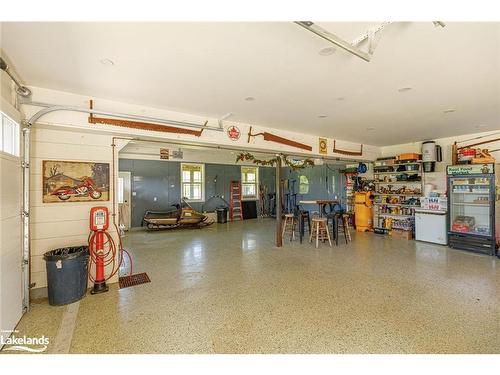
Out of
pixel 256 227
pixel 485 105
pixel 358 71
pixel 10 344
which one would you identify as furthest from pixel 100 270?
pixel 485 105

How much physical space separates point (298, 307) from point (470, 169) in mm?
5195

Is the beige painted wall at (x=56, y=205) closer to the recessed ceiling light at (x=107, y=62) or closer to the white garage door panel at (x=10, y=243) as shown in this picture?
the white garage door panel at (x=10, y=243)

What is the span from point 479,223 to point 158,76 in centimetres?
713

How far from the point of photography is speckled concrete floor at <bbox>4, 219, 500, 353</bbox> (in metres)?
2.18

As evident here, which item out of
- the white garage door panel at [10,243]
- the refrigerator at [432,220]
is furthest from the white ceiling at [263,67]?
the refrigerator at [432,220]

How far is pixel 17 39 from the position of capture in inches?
79.2

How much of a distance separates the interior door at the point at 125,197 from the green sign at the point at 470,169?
925 centimetres

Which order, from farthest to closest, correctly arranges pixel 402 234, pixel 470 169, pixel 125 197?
pixel 125 197, pixel 402 234, pixel 470 169

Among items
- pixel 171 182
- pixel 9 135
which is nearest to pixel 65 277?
pixel 9 135

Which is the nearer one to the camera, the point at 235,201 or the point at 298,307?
the point at 298,307

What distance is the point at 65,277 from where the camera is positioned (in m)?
2.92

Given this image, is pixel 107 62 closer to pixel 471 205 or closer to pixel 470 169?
pixel 470 169

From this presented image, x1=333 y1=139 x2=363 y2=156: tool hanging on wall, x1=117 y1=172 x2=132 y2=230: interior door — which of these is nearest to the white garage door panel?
x1=117 y1=172 x2=132 y2=230: interior door

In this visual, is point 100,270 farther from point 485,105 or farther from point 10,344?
point 485,105
